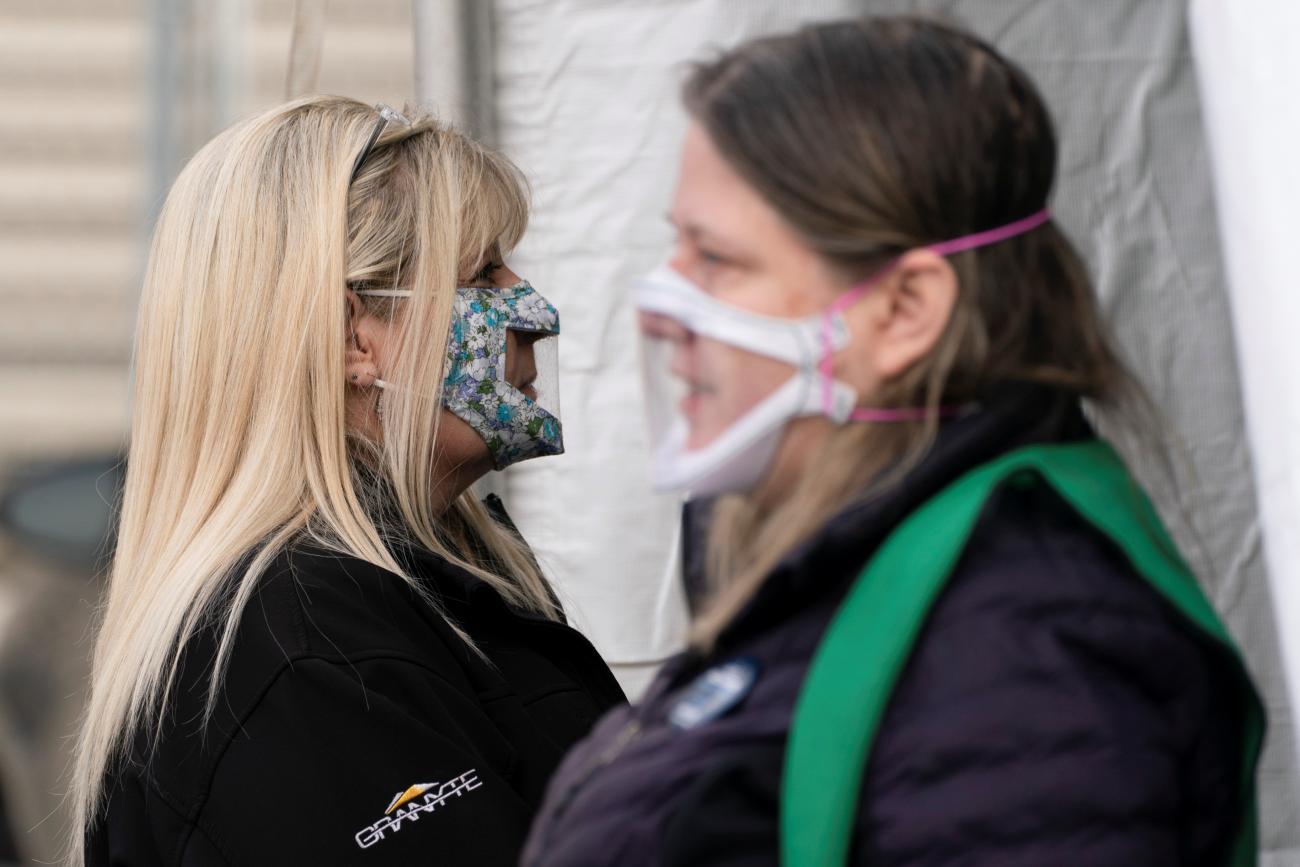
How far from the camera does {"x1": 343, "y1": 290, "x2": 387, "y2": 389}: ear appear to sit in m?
1.68

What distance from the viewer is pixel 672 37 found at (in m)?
2.29

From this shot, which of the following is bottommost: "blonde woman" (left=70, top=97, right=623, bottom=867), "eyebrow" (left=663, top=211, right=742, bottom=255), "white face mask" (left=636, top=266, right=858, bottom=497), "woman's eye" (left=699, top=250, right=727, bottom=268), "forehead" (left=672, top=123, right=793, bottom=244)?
"blonde woman" (left=70, top=97, right=623, bottom=867)

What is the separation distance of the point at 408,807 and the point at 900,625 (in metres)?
0.70

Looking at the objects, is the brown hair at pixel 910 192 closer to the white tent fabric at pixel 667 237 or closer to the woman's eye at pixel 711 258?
the woman's eye at pixel 711 258

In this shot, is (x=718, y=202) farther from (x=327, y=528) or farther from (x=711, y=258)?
(x=327, y=528)

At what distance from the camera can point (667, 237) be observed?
233 cm

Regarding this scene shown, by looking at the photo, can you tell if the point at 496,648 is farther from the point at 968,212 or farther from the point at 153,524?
the point at 968,212

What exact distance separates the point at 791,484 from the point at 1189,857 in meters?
0.36

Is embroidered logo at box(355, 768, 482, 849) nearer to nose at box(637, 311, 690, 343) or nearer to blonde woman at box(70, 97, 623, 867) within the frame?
blonde woman at box(70, 97, 623, 867)

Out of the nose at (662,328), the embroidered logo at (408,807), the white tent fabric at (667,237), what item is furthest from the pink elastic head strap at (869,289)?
the white tent fabric at (667,237)

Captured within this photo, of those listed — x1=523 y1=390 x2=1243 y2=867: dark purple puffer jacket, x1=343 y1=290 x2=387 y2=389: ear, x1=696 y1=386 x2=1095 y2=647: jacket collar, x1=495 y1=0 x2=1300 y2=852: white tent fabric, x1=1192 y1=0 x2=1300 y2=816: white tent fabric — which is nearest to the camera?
x1=523 y1=390 x2=1243 y2=867: dark purple puffer jacket

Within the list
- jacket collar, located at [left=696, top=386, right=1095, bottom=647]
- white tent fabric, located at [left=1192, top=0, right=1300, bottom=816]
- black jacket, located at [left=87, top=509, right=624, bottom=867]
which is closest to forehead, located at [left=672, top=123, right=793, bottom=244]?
jacket collar, located at [left=696, top=386, right=1095, bottom=647]

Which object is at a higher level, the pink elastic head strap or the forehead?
the forehead

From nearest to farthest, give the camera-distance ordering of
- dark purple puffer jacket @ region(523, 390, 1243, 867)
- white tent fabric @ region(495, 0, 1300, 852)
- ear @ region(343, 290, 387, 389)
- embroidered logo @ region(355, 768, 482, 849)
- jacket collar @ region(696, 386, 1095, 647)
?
dark purple puffer jacket @ region(523, 390, 1243, 867), jacket collar @ region(696, 386, 1095, 647), embroidered logo @ region(355, 768, 482, 849), ear @ region(343, 290, 387, 389), white tent fabric @ region(495, 0, 1300, 852)
